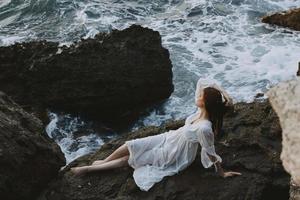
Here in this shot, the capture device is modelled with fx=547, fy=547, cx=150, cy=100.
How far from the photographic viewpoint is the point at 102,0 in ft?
59.4

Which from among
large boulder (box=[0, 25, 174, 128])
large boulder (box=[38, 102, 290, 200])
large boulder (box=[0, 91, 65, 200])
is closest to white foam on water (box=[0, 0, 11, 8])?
large boulder (box=[0, 25, 174, 128])

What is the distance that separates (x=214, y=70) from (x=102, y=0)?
663 centimetres

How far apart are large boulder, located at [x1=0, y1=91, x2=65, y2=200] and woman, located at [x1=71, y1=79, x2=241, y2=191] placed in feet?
1.15

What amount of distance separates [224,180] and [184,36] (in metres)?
9.42

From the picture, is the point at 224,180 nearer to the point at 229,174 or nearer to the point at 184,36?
the point at 229,174

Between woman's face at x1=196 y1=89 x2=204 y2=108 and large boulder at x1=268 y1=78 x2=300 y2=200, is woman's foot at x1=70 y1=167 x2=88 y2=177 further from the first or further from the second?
large boulder at x1=268 y1=78 x2=300 y2=200

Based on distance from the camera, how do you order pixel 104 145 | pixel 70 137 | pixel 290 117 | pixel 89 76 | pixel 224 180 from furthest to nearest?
A: 1. pixel 89 76
2. pixel 70 137
3. pixel 104 145
4. pixel 224 180
5. pixel 290 117

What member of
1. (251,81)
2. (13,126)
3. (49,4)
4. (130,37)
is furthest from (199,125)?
(49,4)

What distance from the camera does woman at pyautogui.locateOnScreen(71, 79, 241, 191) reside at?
19.9 ft

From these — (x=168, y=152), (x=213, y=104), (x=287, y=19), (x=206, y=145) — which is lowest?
(x=287, y=19)

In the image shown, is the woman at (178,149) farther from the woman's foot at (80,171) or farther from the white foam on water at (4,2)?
the white foam on water at (4,2)

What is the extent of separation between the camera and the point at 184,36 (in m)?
15.0

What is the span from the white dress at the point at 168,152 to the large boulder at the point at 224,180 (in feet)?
0.30

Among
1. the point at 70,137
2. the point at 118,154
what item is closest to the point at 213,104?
the point at 118,154
